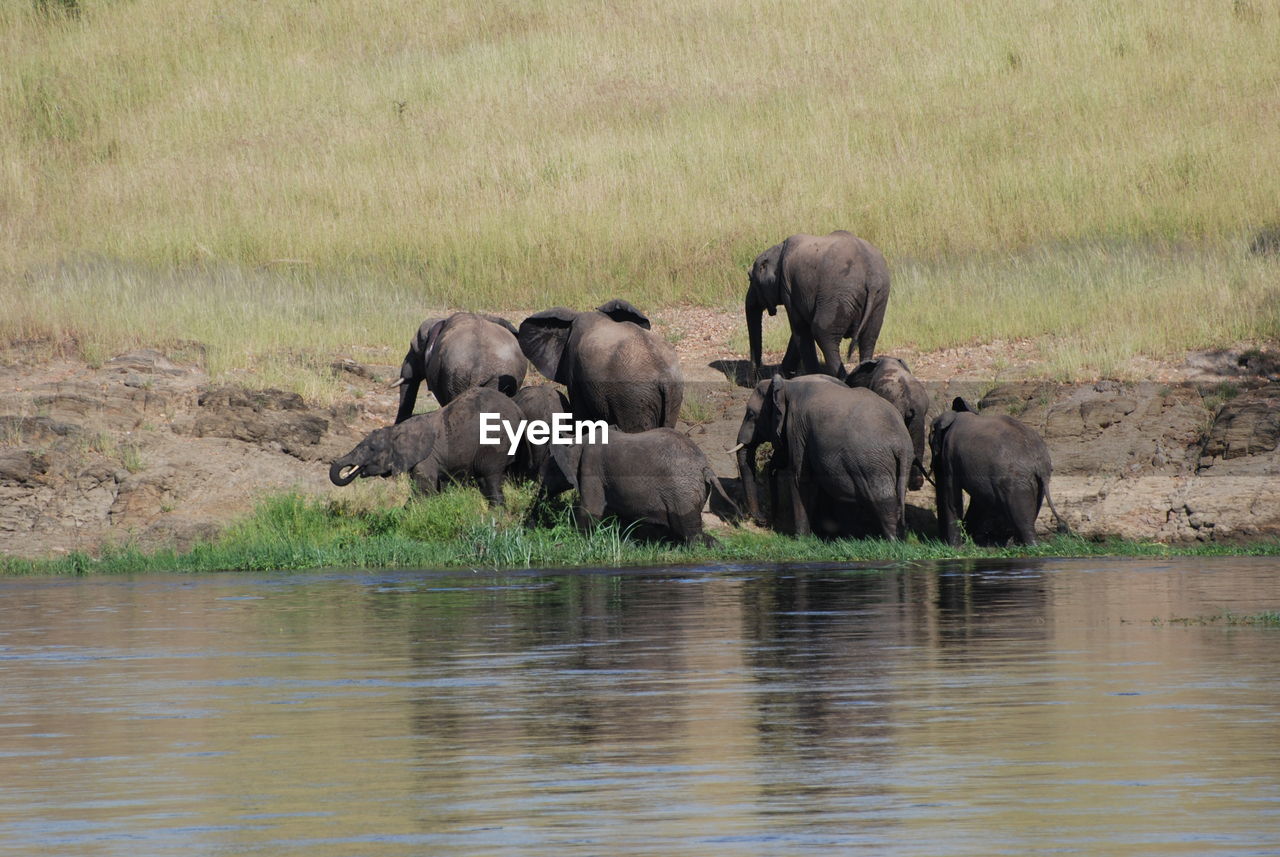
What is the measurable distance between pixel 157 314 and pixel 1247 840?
19.0 m

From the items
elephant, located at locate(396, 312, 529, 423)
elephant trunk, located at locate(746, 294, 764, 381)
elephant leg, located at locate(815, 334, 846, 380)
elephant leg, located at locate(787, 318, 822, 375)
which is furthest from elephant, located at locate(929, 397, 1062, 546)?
elephant, located at locate(396, 312, 529, 423)

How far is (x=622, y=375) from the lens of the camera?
18.5 m

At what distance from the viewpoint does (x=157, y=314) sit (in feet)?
76.6

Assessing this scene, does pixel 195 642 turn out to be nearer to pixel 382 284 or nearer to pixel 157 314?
pixel 157 314

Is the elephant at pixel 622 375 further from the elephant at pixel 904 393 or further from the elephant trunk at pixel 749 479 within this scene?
the elephant at pixel 904 393

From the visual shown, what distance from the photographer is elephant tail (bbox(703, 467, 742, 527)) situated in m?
17.1

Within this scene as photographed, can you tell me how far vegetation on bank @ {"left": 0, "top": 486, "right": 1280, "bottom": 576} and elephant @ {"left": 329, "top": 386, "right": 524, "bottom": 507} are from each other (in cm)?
32

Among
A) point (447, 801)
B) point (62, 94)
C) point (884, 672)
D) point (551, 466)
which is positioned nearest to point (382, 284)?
point (551, 466)

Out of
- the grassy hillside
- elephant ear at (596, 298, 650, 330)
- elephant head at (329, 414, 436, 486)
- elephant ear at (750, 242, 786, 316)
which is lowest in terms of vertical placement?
elephant head at (329, 414, 436, 486)

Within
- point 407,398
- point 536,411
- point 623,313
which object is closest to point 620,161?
point 407,398

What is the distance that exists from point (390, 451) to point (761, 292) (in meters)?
4.85

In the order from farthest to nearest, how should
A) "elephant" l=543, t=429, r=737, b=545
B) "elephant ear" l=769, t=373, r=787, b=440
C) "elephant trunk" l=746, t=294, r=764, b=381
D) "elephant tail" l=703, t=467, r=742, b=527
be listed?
"elephant trunk" l=746, t=294, r=764, b=381 → "elephant ear" l=769, t=373, r=787, b=440 → "elephant tail" l=703, t=467, r=742, b=527 → "elephant" l=543, t=429, r=737, b=545

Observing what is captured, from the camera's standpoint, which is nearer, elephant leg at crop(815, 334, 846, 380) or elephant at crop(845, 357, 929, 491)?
elephant at crop(845, 357, 929, 491)

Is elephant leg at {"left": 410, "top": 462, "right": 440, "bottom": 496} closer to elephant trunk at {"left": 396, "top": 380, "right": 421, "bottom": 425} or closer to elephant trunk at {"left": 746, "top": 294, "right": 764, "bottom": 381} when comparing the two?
elephant trunk at {"left": 396, "top": 380, "right": 421, "bottom": 425}
